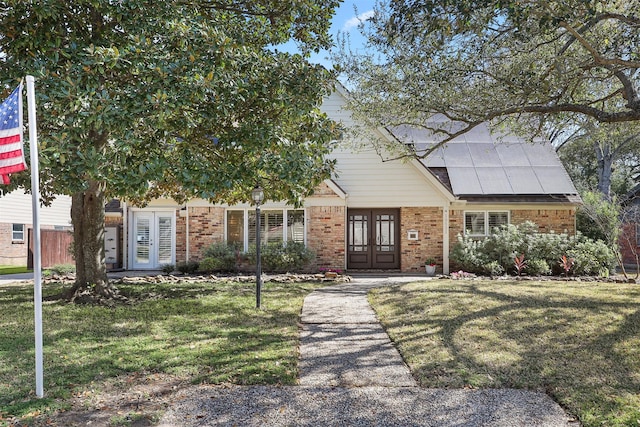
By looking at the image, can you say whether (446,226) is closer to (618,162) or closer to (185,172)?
(185,172)

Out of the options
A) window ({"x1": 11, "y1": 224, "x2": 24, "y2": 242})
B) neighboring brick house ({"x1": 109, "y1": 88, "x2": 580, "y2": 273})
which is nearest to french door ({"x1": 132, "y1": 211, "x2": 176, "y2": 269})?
neighboring brick house ({"x1": 109, "y1": 88, "x2": 580, "y2": 273})

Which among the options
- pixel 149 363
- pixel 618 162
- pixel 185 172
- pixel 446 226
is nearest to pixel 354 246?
pixel 446 226

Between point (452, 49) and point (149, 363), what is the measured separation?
775cm

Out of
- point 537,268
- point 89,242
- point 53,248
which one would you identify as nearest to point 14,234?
point 53,248

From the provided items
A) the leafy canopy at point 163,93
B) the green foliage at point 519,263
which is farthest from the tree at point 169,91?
the green foliage at point 519,263

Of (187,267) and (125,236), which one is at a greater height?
(125,236)

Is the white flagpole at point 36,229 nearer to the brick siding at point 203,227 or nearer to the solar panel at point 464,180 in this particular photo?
the brick siding at point 203,227

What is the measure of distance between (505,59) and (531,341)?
5358 millimetres

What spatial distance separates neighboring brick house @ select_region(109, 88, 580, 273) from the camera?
52.4 feet

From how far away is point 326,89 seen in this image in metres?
8.55

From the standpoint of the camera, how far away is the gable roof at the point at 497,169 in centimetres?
1612

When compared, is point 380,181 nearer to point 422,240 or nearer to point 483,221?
point 422,240

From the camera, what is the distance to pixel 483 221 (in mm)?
16391

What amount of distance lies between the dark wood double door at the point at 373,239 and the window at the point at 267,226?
1.89m
